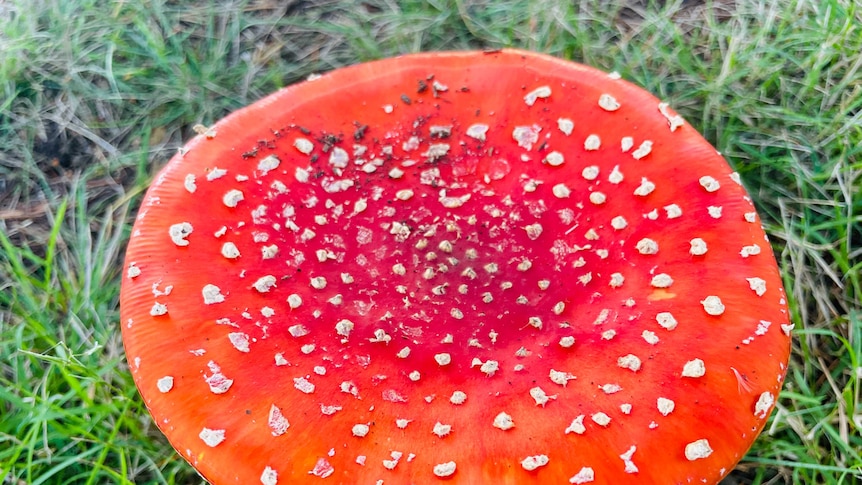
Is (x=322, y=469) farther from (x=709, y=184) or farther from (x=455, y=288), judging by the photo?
(x=709, y=184)

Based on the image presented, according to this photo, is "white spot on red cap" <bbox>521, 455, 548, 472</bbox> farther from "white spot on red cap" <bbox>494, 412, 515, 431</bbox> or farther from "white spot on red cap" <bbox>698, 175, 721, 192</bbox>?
"white spot on red cap" <bbox>698, 175, 721, 192</bbox>

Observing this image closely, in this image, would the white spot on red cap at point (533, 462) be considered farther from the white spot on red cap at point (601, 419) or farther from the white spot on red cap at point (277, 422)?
the white spot on red cap at point (277, 422)

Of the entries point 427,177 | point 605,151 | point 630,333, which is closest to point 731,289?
point 630,333

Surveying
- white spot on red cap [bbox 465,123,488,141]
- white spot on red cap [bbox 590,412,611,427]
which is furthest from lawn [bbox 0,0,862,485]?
white spot on red cap [bbox 465,123,488,141]

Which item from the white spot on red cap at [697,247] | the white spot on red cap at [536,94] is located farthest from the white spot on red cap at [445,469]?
the white spot on red cap at [536,94]

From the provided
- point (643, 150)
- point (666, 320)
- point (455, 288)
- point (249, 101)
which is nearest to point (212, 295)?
point (455, 288)
